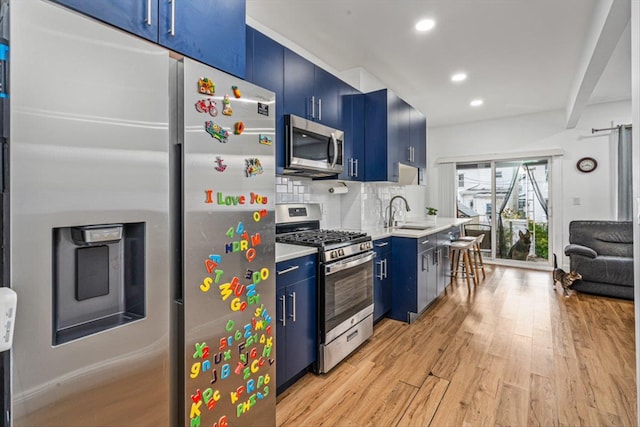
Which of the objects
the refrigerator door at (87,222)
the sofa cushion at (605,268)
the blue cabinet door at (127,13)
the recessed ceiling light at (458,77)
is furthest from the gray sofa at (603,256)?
the blue cabinet door at (127,13)

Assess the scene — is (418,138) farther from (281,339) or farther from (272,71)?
(281,339)

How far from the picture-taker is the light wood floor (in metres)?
1.75

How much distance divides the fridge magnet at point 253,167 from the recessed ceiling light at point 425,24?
6.82 ft

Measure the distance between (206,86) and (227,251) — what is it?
2.15 ft

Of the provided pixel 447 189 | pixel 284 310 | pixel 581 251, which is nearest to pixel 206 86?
pixel 284 310

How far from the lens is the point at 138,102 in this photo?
1.01m

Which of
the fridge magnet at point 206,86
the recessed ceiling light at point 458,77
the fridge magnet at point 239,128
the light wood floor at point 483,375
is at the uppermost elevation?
the recessed ceiling light at point 458,77

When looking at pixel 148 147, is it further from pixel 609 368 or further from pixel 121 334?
pixel 609 368

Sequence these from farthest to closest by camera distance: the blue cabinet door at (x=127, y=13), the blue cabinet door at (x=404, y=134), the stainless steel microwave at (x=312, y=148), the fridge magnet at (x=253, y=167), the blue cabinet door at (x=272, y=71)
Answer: the blue cabinet door at (x=404, y=134)
the stainless steel microwave at (x=312, y=148)
the blue cabinet door at (x=272, y=71)
the fridge magnet at (x=253, y=167)
the blue cabinet door at (x=127, y=13)

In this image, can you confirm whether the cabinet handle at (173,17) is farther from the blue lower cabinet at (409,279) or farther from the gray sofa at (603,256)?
the gray sofa at (603,256)

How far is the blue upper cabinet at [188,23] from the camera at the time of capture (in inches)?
42.0

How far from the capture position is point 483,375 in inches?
84.4

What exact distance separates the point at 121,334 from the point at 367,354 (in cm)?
189

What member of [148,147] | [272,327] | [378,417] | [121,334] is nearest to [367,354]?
[378,417]
